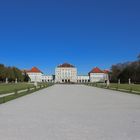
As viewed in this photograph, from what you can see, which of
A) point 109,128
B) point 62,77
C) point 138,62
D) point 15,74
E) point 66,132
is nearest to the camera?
point 66,132

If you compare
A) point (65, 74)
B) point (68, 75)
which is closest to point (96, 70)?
point (68, 75)

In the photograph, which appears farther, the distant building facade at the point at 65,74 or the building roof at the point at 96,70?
the building roof at the point at 96,70

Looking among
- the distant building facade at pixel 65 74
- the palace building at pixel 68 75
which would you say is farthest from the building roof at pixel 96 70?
the distant building facade at pixel 65 74

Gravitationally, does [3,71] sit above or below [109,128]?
above

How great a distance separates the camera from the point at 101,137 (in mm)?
6754

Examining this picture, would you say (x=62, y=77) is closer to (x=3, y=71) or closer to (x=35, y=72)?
(x=35, y=72)

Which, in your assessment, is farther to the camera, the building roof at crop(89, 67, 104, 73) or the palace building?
the building roof at crop(89, 67, 104, 73)

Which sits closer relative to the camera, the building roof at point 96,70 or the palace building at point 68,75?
the palace building at point 68,75

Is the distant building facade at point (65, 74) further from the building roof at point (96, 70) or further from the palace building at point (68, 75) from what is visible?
the building roof at point (96, 70)

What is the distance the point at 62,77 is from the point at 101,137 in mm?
160965

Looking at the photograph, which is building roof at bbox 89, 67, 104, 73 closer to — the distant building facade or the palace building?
the palace building

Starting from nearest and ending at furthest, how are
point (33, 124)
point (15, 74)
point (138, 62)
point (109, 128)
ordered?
point (109, 128)
point (33, 124)
point (138, 62)
point (15, 74)

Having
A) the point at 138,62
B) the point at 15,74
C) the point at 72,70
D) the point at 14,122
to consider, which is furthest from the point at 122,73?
the point at 14,122

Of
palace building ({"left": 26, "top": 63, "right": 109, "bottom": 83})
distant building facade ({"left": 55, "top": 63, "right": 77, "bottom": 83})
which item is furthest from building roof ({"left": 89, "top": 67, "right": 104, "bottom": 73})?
distant building facade ({"left": 55, "top": 63, "right": 77, "bottom": 83})
